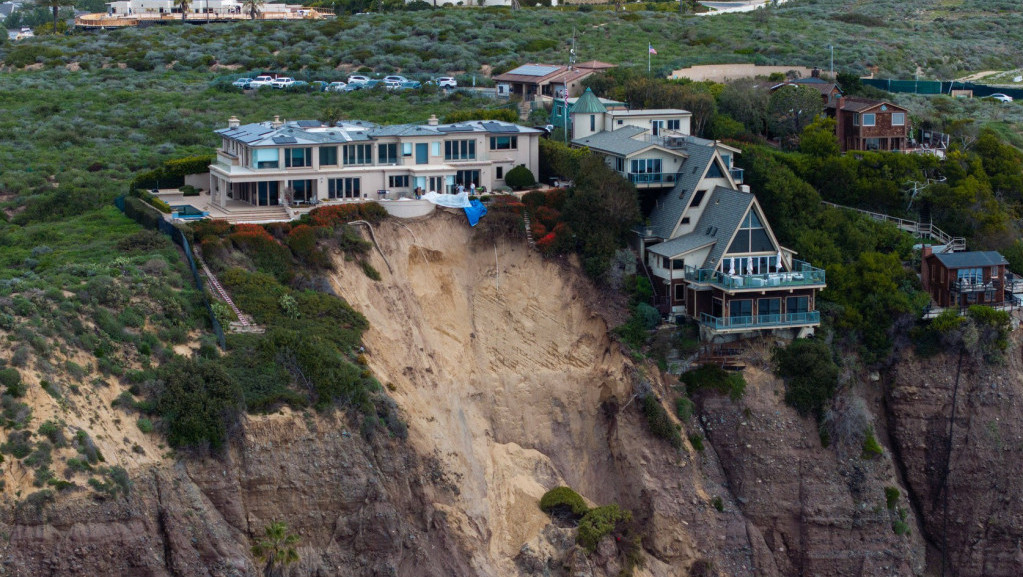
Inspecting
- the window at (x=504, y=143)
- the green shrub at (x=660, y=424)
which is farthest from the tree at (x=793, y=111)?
the green shrub at (x=660, y=424)

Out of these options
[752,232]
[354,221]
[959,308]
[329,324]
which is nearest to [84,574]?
[329,324]

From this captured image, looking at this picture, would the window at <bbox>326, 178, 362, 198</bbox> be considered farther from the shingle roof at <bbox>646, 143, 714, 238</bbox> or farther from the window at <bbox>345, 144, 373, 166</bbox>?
the shingle roof at <bbox>646, 143, 714, 238</bbox>

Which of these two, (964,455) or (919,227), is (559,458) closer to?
(964,455)

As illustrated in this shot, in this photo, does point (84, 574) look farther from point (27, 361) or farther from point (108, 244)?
point (108, 244)

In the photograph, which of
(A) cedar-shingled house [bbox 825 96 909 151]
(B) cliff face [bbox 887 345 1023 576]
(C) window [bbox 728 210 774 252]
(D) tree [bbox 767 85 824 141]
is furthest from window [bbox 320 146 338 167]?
(A) cedar-shingled house [bbox 825 96 909 151]

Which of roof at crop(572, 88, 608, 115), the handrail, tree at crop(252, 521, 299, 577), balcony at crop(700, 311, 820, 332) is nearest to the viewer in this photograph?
tree at crop(252, 521, 299, 577)

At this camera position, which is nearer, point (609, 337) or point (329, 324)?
point (329, 324)
